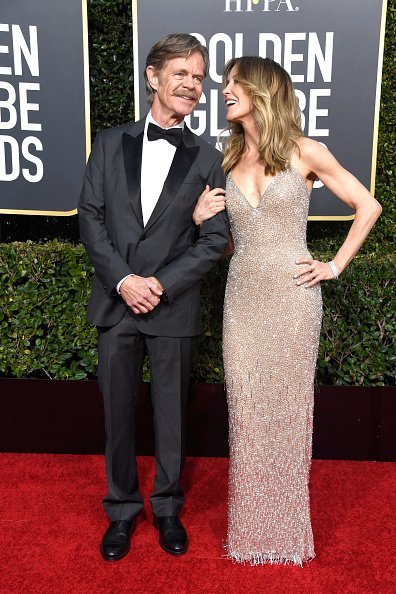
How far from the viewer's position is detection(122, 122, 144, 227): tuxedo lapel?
2381 millimetres

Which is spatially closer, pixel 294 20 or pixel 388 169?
pixel 294 20

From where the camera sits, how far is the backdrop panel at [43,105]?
3820 millimetres

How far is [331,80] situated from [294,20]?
17.4 inches

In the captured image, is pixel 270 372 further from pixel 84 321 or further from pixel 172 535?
pixel 84 321

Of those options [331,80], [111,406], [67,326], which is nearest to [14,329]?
[67,326]

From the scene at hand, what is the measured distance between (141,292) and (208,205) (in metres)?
0.45

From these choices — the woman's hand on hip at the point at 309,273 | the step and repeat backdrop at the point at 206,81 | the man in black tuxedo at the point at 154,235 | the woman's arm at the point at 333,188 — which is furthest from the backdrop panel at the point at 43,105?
the woman's hand on hip at the point at 309,273

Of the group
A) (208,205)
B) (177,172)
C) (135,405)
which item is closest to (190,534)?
(135,405)

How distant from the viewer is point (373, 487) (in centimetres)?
324

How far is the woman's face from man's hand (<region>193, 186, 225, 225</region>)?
308mm

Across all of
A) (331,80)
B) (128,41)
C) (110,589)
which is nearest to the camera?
(110,589)

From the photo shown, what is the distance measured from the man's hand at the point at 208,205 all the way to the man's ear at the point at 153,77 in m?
0.47

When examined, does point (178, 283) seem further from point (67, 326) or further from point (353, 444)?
point (353, 444)

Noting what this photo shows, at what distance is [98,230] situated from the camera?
242cm
